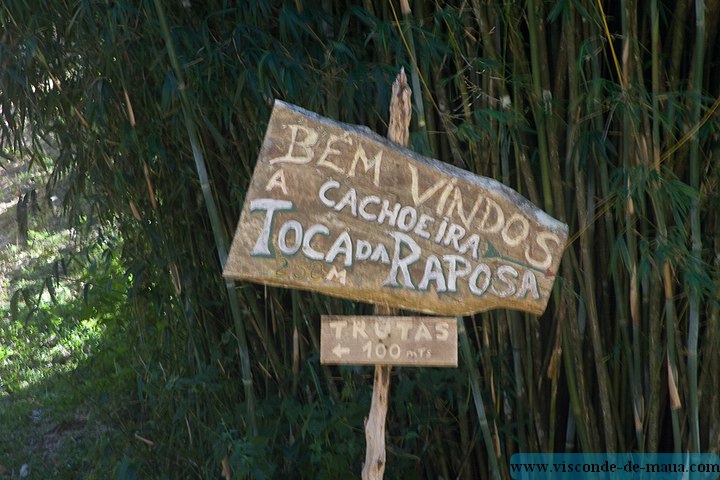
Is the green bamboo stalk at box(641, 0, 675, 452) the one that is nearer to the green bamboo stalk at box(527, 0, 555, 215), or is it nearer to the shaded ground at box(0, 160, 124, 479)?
the green bamboo stalk at box(527, 0, 555, 215)

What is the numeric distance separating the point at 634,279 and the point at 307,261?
1.05m

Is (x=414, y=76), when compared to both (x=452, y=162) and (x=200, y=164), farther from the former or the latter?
(x=200, y=164)

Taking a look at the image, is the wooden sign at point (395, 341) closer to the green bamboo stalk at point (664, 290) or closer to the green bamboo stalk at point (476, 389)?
the green bamboo stalk at point (476, 389)

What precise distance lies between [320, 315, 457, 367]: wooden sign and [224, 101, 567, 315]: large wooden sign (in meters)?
0.06

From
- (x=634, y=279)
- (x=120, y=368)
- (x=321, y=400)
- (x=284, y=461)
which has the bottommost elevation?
(x=120, y=368)

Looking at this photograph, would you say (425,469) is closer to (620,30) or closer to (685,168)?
(685,168)

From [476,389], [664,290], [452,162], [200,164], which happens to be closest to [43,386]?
[200,164]

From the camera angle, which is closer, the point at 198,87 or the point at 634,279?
the point at 634,279

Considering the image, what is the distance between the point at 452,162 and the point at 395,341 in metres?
0.83

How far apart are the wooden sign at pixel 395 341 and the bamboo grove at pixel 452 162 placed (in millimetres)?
301

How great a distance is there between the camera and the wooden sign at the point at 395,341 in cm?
208

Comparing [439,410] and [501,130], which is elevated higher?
[501,130]

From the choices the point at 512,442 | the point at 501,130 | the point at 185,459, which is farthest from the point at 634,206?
the point at 185,459

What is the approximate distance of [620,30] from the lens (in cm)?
266
